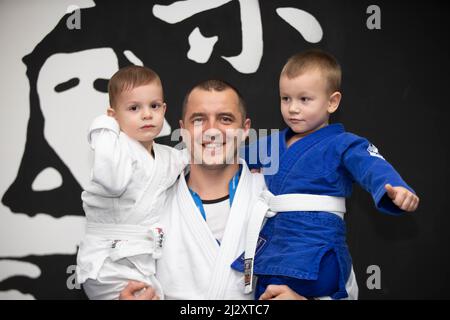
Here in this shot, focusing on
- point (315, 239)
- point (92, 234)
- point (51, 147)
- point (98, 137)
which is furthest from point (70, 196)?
point (315, 239)

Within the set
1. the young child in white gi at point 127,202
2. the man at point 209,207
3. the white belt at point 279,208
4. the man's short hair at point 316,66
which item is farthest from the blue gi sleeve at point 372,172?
the young child in white gi at point 127,202

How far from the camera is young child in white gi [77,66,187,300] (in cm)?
201

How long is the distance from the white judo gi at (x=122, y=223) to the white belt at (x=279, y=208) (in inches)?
13.6

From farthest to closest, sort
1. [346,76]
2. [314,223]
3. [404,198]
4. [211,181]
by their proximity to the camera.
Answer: [346,76], [211,181], [314,223], [404,198]

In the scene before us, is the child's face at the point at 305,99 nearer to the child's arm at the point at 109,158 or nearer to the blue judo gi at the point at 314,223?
the blue judo gi at the point at 314,223

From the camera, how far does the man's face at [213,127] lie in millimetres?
2094

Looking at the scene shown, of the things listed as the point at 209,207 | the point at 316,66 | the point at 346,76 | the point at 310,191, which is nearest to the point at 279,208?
the point at 310,191

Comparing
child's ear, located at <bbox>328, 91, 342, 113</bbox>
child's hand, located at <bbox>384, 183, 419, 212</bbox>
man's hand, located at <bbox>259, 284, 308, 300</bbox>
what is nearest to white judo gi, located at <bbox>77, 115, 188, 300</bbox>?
man's hand, located at <bbox>259, 284, 308, 300</bbox>

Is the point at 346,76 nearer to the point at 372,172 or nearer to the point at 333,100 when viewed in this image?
the point at 333,100

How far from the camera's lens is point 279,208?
6.66 ft

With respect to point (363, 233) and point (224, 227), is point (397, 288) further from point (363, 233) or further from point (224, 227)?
point (224, 227)

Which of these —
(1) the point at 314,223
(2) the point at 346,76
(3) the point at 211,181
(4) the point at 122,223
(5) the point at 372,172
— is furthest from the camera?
(2) the point at 346,76

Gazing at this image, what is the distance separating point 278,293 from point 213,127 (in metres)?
0.66

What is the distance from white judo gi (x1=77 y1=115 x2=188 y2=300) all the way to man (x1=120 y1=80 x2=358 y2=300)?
0.07 m
